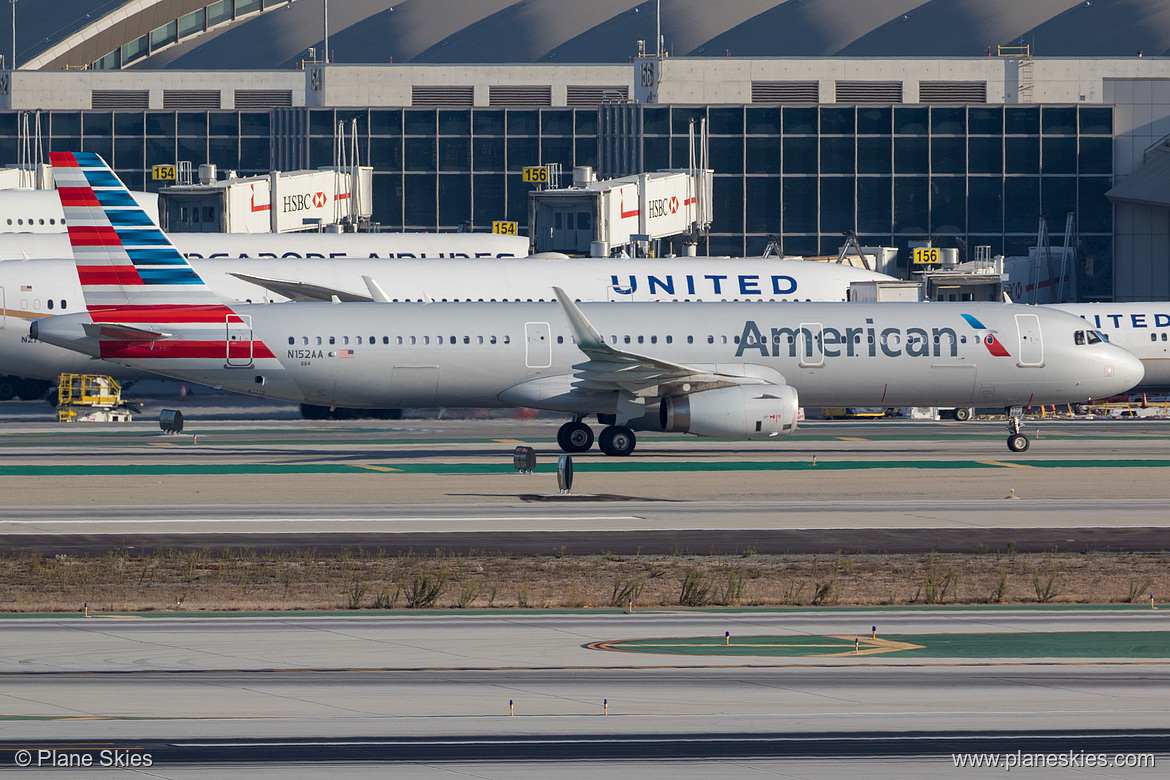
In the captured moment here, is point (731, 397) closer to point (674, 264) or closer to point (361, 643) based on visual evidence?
point (674, 264)

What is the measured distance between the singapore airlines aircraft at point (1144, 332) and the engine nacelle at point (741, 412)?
1927 cm

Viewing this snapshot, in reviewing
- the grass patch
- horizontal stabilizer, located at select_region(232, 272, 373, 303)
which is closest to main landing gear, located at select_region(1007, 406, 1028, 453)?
the grass patch

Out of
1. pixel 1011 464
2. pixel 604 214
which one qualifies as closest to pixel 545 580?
pixel 1011 464

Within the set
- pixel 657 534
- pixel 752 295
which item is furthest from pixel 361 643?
pixel 752 295

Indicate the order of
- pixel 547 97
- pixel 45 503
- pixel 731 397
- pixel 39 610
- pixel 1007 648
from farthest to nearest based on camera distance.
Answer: pixel 547 97
pixel 731 397
pixel 45 503
pixel 39 610
pixel 1007 648

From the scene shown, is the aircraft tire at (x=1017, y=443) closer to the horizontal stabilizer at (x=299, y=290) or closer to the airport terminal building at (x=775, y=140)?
the horizontal stabilizer at (x=299, y=290)

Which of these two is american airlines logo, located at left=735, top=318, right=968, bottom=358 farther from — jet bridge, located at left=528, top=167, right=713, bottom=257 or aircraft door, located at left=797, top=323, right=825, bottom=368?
jet bridge, located at left=528, top=167, right=713, bottom=257

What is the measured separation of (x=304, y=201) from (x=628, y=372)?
47.1 m

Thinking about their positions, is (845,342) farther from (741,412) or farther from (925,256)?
(925,256)

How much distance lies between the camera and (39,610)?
22734 millimetres

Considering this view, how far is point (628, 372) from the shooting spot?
140 ft

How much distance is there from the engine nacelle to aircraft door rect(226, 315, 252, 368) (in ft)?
39.3

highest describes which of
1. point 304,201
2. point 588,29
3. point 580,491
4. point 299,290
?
point 588,29

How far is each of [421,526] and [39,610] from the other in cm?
982
